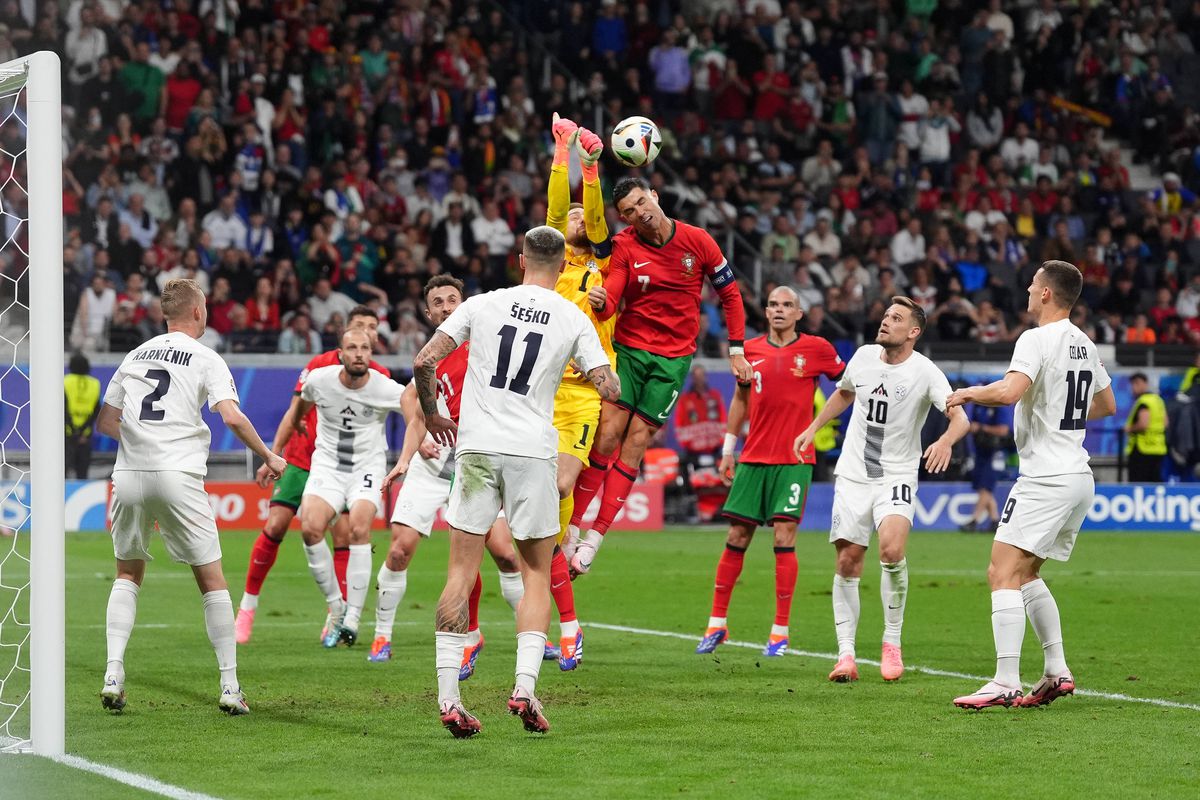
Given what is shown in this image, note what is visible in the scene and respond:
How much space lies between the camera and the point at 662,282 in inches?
441

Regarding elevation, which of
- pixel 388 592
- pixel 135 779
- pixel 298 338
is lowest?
pixel 388 592

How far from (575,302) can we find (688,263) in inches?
34.4

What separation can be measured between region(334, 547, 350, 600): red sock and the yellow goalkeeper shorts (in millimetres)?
2967

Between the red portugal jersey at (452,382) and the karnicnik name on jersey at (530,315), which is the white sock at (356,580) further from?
the karnicnik name on jersey at (530,315)

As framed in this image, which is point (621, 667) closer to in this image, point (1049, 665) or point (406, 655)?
point (406, 655)

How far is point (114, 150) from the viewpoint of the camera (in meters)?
24.3

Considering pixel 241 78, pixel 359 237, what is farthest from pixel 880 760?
pixel 241 78

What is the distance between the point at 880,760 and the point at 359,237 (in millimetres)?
18326

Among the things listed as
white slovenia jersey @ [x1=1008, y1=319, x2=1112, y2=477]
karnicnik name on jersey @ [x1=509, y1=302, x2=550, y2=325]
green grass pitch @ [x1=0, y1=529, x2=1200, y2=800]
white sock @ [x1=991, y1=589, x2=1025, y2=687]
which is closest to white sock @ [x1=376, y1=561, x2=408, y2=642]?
green grass pitch @ [x1=0, y1=529, x2=1200, y2=800]

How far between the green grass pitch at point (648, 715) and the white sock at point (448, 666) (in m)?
0.24

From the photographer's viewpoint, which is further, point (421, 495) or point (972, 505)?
point (972, 505)

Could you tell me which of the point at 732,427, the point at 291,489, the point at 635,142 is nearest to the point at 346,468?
the point at 291,489

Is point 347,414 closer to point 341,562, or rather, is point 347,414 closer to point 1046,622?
point 341,562

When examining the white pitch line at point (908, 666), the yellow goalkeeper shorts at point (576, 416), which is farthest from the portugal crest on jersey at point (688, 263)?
the white pitch line at point (908, 666)
